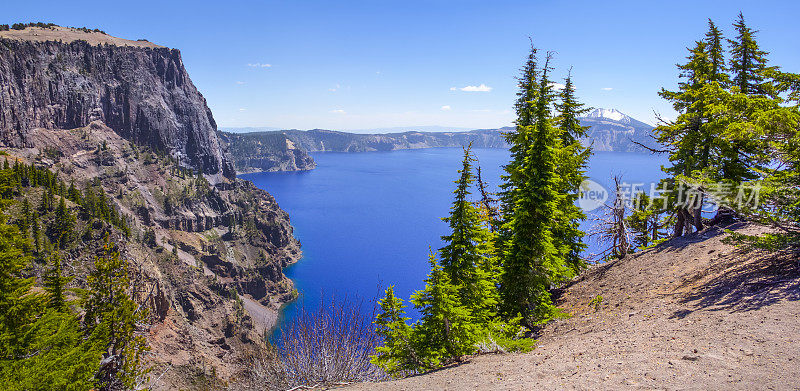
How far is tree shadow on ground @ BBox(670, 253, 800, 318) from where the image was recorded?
11.3m

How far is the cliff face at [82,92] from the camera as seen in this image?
132 metres

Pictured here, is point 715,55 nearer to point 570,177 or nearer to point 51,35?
point 570,177

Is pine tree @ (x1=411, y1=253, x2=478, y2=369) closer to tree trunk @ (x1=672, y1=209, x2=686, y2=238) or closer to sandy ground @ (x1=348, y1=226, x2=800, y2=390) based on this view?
sandy ground @ (x1=348, y1=226, x2=800, y2=390)

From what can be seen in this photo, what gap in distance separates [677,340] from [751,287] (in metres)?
4.45

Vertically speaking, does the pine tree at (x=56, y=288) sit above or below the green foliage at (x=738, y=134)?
below

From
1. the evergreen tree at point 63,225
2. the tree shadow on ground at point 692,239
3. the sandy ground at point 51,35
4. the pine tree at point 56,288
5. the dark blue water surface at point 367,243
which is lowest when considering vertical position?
the dark blue water surface at point 367,243

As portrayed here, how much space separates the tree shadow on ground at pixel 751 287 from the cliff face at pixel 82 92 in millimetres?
173691

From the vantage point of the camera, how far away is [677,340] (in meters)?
10.2

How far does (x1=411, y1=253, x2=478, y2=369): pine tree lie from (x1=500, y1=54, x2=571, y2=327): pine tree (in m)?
4.11

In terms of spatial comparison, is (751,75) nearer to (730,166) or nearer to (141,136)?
(730,166)

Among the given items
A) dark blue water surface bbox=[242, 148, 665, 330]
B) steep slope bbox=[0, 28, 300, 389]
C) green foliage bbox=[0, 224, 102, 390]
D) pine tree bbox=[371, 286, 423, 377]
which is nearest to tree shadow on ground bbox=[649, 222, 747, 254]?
pine tree bbox=[371, 286, 423, 377]

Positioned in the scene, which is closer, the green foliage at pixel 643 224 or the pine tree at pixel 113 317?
the pine tree at pixel 113 317

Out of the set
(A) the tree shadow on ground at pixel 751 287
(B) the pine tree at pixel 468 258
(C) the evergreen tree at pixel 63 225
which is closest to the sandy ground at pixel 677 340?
(A) the tree shadow on ground at pixel 751 287

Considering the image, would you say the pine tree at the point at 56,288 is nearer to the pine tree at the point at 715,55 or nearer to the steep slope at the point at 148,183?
the pine tree at the point at 715,55
